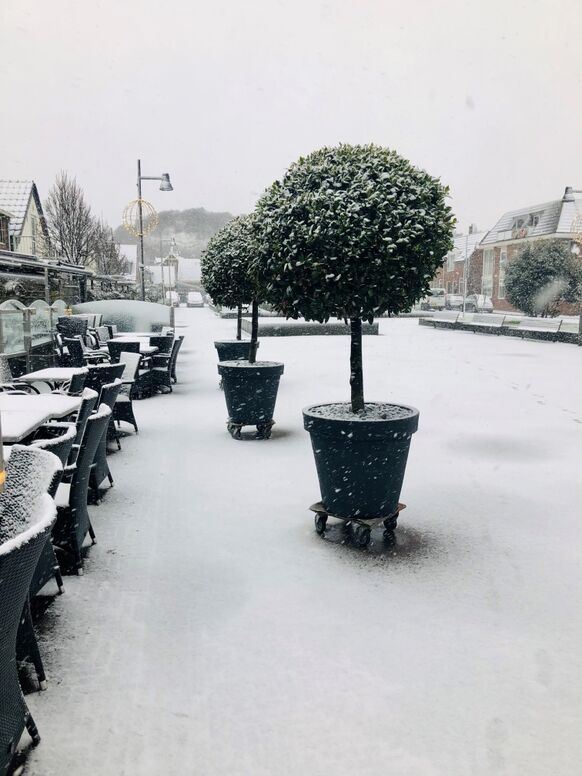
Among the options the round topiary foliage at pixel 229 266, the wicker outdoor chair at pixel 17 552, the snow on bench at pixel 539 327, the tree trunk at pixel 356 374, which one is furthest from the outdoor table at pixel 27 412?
the snow on bench at pixel 539 327

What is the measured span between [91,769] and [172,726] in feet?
1.12

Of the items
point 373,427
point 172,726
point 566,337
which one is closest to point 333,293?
point 373,427

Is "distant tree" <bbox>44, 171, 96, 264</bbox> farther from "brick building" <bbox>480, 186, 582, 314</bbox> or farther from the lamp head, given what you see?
"brick building" <bbox>480, 186, 582, 314</bbox>

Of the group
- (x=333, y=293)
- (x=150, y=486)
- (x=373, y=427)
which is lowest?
(x=150, y=486)

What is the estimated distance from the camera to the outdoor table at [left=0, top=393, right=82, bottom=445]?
3719 mm

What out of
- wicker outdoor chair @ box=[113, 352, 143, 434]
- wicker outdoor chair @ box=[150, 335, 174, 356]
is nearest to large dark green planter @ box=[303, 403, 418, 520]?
wicker outdoor chair @ box=[113, 352, 143, 434]

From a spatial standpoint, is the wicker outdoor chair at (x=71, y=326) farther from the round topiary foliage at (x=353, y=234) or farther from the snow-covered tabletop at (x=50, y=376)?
the round topiary foliage at (x=353, y=234)

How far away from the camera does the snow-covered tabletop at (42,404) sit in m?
4.44

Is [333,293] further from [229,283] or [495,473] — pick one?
[229,283]

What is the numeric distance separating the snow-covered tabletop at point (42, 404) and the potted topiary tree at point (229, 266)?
4.98 meters

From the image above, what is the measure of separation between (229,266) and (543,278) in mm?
29110

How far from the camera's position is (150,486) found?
19.7 feet

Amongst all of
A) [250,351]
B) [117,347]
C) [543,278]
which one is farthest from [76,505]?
[543,278]

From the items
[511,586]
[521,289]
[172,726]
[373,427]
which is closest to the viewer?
[172,726]
